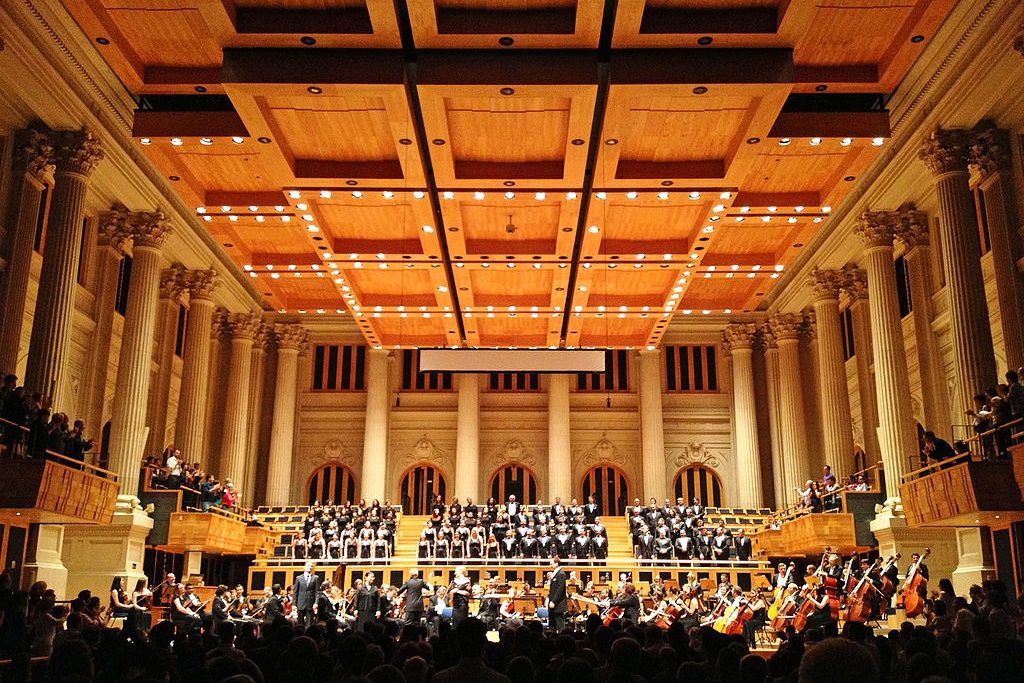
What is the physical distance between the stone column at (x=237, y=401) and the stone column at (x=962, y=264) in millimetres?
19312

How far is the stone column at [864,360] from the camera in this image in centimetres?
2327

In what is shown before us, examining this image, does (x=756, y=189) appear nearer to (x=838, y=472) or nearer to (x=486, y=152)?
→ (x=486, y=152)

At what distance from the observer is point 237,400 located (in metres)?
27.3

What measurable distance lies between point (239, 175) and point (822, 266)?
1587 cm

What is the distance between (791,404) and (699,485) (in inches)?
192

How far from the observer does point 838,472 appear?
23.8 m

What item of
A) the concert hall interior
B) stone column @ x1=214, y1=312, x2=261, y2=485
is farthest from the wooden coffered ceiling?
stone column @ x1=214, y1=312, x2=261, y2=485

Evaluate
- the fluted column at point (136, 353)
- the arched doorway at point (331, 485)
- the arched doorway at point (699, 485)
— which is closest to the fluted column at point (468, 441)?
the arched doorway at point (331, 485)

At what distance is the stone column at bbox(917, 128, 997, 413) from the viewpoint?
51.5ft

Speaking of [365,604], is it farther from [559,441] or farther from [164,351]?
[559,441]

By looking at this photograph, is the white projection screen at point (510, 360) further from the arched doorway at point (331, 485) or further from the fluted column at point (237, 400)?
the arched doorway at point (331, 485)

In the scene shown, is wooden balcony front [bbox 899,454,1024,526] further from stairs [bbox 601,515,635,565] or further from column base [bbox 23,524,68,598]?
column base [bbox 23,524,68,598]

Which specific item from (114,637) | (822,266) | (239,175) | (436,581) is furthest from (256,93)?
(822,266)

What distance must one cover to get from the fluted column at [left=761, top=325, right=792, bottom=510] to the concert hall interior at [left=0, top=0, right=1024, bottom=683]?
41cm
